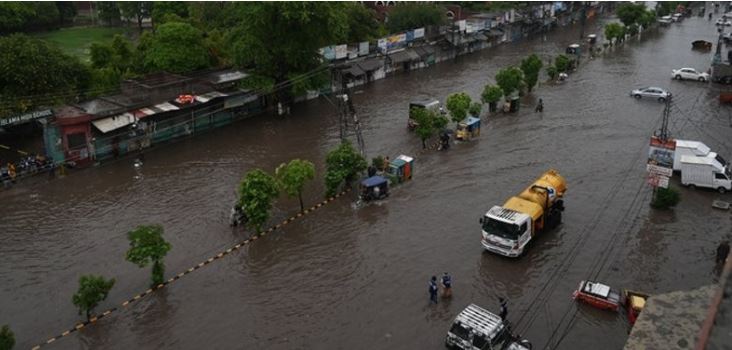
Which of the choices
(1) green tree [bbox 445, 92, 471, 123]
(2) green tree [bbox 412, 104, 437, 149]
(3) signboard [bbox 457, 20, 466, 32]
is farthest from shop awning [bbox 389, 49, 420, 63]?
(2) green tree [bbox 412, 104, 437, 149]

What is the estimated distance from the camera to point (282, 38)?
42.0 metres

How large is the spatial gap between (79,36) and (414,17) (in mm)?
43024

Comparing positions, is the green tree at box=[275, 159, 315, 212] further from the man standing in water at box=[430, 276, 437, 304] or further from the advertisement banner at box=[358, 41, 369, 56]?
the advertisement banner at box=[358, 41, 369, 56]

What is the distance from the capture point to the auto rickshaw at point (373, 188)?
28.6m

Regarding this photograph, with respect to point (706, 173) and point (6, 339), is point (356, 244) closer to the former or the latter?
point (6, 339)

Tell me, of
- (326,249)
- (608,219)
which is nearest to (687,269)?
(608,219)

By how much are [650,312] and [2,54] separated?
118ft

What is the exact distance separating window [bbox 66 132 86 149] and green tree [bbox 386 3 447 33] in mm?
38008

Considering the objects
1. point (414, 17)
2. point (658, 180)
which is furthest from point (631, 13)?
point (658, 180)

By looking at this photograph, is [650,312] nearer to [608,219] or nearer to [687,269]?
[687,269]

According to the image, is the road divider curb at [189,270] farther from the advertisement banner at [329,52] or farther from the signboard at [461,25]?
the signboard at [461,25]

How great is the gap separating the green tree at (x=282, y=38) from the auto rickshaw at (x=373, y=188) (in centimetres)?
1537


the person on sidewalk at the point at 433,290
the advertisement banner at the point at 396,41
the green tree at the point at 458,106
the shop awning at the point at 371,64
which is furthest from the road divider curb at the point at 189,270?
the advertisement banner at the point at 396,41

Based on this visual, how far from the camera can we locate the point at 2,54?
3491 cm
